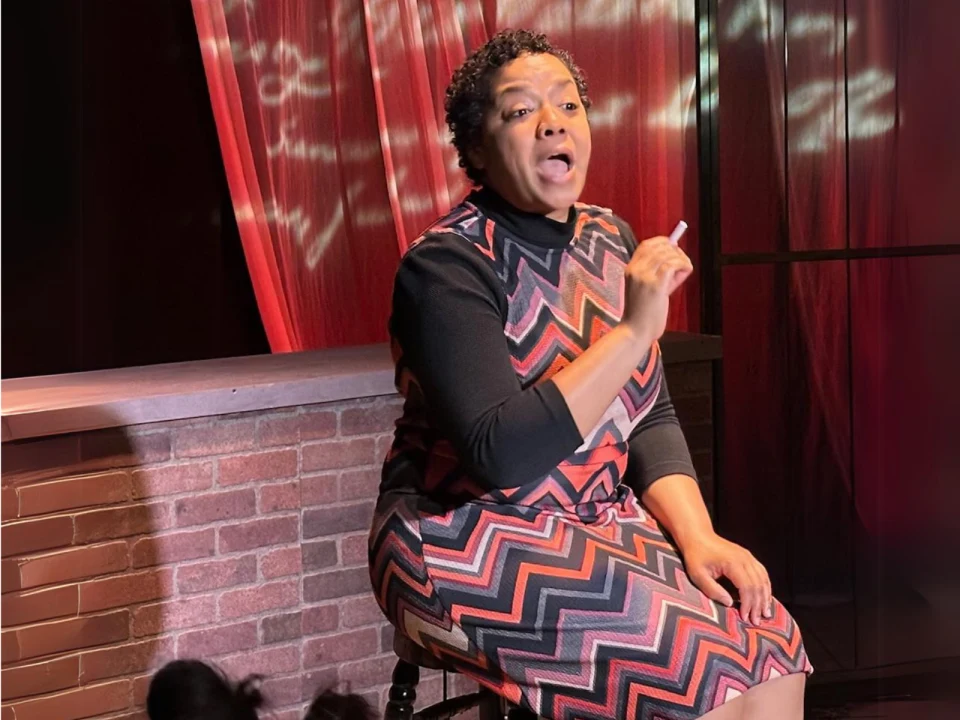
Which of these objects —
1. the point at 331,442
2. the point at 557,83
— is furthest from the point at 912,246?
the point at 557,83

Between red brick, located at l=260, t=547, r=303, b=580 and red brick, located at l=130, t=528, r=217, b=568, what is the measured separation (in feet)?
0.42

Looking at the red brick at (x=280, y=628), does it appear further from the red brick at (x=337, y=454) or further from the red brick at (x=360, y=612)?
the red brick at (x=337, y=454)

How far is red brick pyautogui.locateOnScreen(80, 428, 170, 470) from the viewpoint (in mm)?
2279

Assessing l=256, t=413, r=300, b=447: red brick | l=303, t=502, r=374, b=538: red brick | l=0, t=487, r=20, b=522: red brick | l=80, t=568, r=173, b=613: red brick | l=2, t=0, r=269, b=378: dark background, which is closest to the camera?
l=0, t=487, r=20, b=522: red brick

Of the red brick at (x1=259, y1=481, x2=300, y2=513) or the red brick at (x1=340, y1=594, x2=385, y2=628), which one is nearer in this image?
the red brick at (x1=259, y1=481, x2=300, y2=513)

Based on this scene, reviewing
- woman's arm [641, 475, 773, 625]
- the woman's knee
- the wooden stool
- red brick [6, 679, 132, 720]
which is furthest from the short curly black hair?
red brick [6, 679, 132, 720]

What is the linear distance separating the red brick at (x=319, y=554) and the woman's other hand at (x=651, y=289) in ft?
4.15

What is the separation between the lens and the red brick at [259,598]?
2.51 metres

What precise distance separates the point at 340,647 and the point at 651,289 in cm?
142

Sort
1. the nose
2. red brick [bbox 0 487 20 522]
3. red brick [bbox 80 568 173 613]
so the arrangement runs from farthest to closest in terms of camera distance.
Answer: red brick [bbox 80 568 173 613] → red brick [bbox 0 487 20 522] → the nose

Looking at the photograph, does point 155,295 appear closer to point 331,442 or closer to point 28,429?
point 331,442

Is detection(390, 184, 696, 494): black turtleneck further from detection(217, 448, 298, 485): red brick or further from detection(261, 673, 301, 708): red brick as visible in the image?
detection(261, 673, 301, 708): red brick

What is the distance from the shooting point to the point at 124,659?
93.3 inches

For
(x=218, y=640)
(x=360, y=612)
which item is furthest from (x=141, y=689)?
(x=360, y=612)
